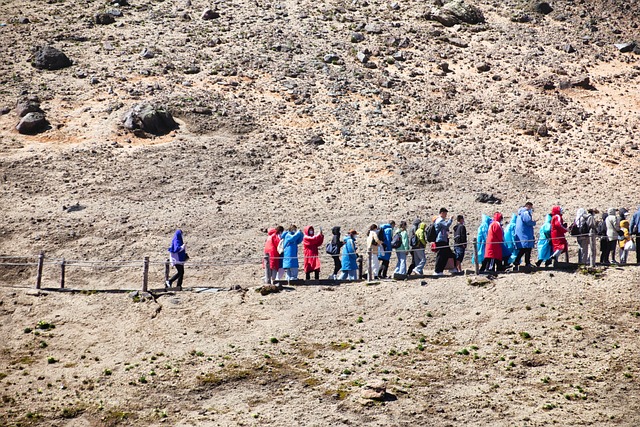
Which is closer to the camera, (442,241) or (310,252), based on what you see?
(442,241)

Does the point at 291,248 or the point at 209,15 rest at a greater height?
the point at 209,15

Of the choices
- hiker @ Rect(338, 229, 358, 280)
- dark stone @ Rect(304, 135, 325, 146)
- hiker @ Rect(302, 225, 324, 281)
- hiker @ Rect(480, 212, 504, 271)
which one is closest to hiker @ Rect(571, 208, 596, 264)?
hiker @ Rect(480, 212, 504, 271)

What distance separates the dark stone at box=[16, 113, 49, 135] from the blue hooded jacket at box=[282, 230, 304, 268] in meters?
21.3

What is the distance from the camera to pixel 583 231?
25.0 meters

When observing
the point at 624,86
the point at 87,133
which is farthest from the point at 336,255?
the point at 624,86

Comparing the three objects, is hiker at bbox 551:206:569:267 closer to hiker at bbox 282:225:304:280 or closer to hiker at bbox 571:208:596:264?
hiker at bbox 571:208:596:264

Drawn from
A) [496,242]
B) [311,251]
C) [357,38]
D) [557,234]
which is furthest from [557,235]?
[357,38]

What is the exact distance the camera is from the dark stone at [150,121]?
1634 inches

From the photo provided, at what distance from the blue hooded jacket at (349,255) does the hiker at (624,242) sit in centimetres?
776

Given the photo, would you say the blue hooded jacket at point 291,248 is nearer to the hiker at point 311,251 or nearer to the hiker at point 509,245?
the hiker at point 311,251

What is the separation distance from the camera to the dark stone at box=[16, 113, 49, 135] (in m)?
41.4

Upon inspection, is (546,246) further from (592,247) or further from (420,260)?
(420,260)

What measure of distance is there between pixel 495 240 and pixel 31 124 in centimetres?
2606

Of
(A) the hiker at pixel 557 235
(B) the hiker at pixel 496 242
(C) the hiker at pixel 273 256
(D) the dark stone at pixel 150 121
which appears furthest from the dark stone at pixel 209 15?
(A) the hiker at pixel 557 235
